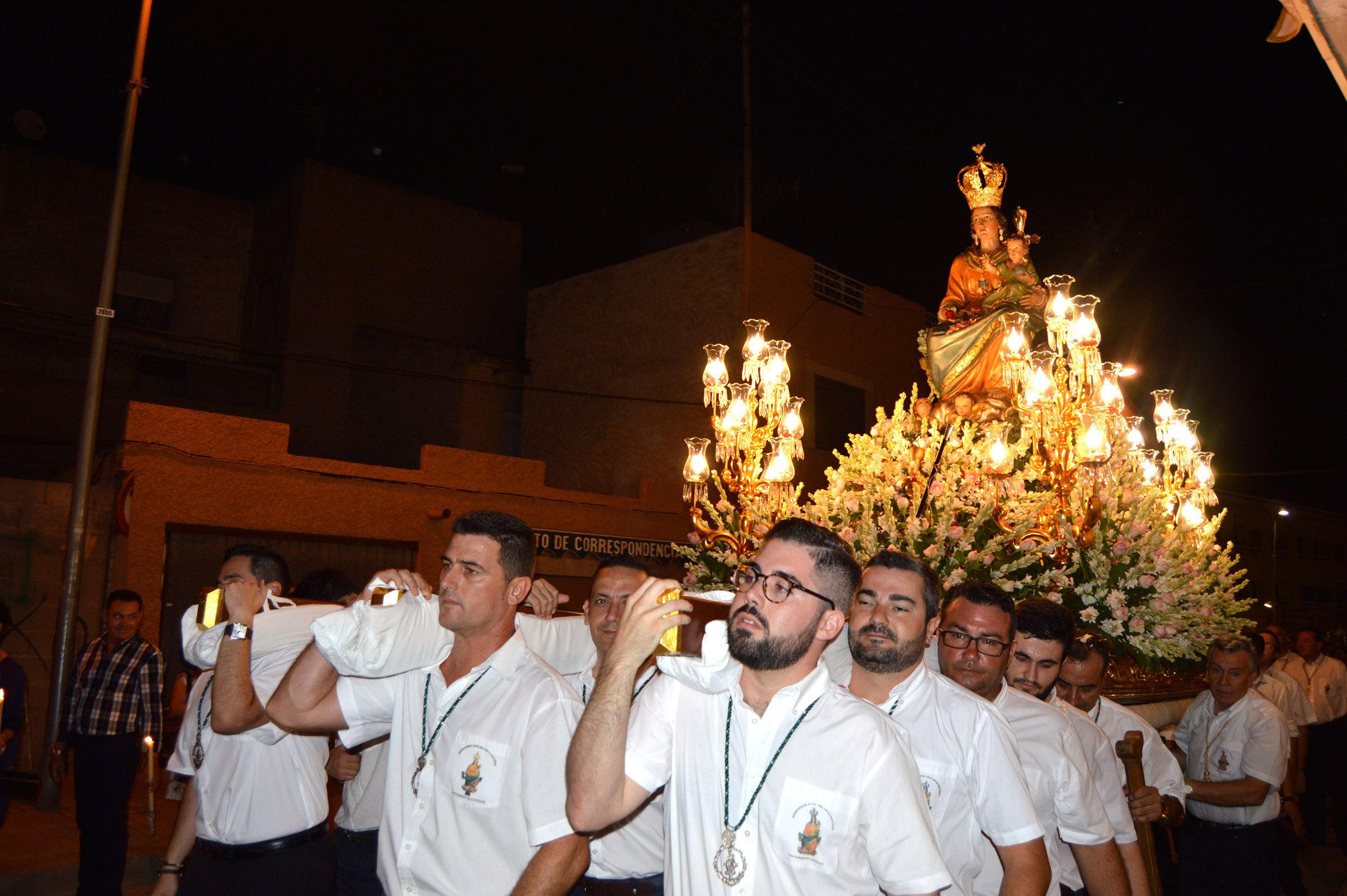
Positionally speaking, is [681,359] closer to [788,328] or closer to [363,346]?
[788,328]

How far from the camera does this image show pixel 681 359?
18266 mm

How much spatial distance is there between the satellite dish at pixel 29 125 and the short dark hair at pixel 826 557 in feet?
61.7

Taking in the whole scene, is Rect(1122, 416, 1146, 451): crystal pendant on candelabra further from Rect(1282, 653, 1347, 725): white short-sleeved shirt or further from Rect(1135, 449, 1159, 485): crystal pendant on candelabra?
Rect(1282, 653, 1347, 725): white short-sleeved shirt

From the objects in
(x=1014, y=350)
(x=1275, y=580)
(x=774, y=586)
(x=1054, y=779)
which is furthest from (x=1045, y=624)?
(x=1275, y=580)

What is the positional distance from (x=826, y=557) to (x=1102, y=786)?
208 centimetres

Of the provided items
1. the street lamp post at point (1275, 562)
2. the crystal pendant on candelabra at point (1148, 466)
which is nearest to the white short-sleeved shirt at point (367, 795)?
the crystal pendant on candelabra at point (1148, 466)

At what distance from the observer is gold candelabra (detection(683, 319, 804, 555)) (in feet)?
25.2

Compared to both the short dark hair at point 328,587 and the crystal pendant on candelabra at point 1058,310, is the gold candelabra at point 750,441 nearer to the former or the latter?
the crystal pendant on candelabra at point 1058,310

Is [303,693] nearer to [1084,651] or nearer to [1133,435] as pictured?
[1084,651]

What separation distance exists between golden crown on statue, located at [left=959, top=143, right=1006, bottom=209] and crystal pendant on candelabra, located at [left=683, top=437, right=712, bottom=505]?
3440mm

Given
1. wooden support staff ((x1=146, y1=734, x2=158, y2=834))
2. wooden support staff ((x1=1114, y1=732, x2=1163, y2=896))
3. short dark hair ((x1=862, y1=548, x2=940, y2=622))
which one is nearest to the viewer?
short dark hair ((x1=862, y1=548, x2=940, y2=622))

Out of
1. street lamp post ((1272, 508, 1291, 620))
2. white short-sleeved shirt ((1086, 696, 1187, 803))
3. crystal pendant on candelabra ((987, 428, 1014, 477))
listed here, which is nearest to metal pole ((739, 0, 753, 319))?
crystal pendant on candelabra ((987, 428, 1014, 477))

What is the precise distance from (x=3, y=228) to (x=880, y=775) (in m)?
19.2

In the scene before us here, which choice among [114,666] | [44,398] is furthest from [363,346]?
[114,666]
